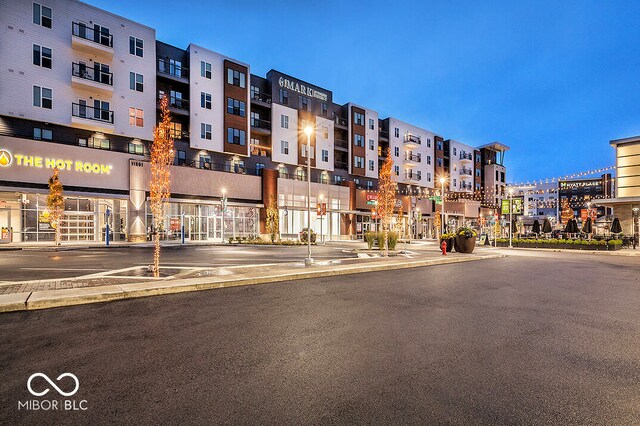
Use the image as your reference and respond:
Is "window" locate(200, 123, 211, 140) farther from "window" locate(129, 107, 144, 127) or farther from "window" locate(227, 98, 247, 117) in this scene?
"window" locate(129, 107, 144, 127)

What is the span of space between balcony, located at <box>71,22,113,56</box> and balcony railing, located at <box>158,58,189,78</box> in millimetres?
4947

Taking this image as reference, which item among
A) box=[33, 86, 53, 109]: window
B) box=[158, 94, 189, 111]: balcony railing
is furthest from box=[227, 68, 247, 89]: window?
box=[33, 86, 53, 109]: window

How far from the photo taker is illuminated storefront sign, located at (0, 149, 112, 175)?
26375 millimetres

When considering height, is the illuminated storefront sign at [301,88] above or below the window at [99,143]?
above

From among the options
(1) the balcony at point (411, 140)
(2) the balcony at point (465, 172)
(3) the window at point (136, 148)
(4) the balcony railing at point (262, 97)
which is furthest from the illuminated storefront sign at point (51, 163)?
(2) the balcony at point (465, 172)

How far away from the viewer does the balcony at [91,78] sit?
29.7m

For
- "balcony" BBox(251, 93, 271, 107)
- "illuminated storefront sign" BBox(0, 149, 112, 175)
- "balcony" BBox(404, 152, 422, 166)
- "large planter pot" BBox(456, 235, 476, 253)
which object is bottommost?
"large planter pot" BBox(456, 235, 476, 253)

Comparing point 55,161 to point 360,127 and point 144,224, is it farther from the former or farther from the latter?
point 360,127

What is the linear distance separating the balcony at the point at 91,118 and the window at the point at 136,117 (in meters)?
1.71

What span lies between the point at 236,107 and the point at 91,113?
1506 centimetres

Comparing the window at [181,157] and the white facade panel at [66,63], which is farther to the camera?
the window at [181,157]

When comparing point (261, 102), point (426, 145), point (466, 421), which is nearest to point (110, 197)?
point (261, 102)

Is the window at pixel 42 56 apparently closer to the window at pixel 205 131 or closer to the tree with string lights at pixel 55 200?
the tree with string lights at pixel 55 200

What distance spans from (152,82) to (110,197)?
12.9 meters
